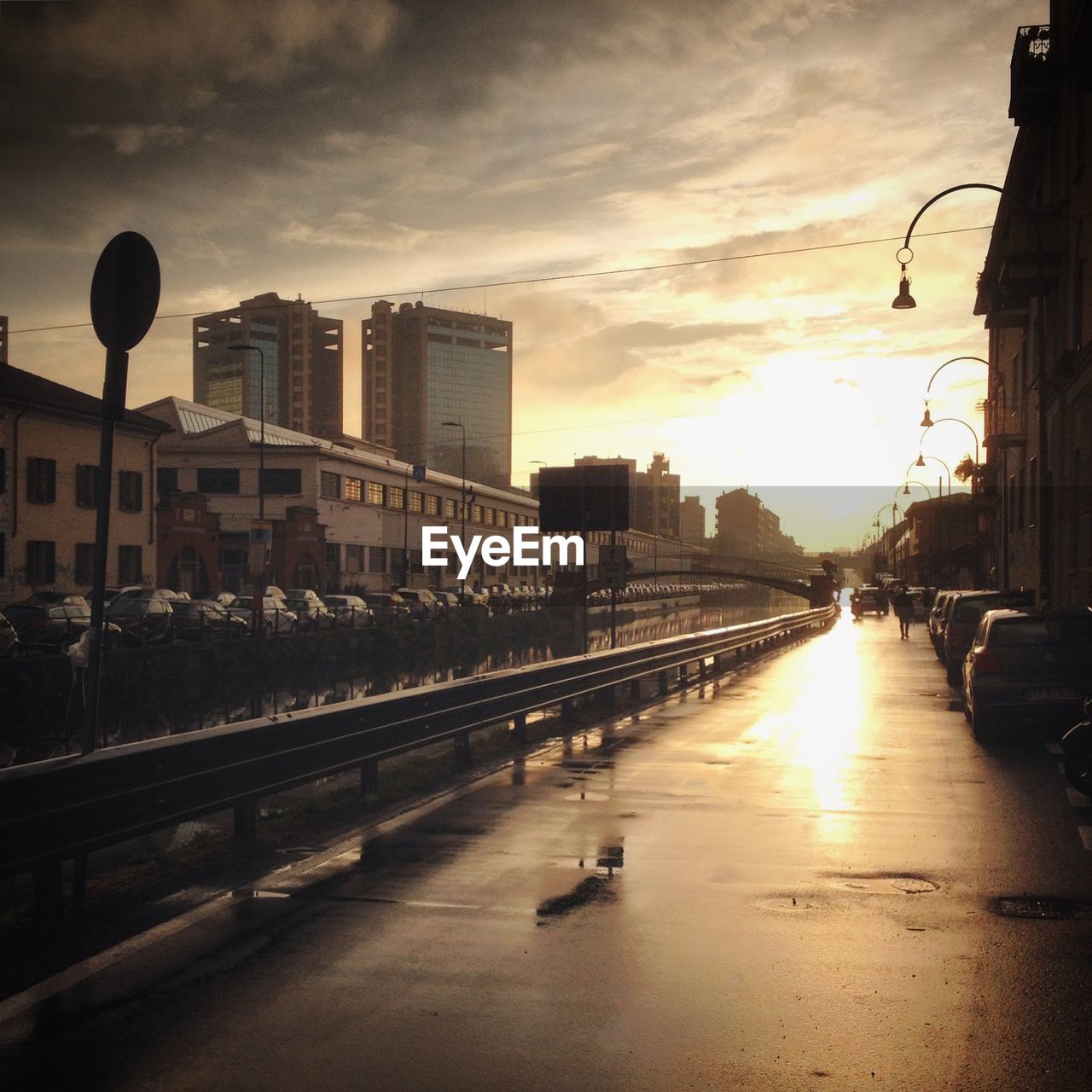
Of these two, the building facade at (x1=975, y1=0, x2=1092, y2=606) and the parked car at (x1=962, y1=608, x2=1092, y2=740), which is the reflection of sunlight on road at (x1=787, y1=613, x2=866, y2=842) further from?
the building facade at (x1=975, y1=0, x2=1092, y2=606)

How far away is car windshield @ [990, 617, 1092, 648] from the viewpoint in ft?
47.7

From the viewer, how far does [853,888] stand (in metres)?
7.37

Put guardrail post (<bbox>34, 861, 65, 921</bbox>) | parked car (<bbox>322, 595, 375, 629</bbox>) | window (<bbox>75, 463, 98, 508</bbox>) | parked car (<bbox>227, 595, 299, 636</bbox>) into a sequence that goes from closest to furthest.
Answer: guardrail post (<bbox>34, 861, 65, 921</bbox>), parked car (<bbox>227, 595, 299, 636</bbox>), parked car (<bbox>322, 595, 375, 629</bbox>), window (<bbox>75, 463, 98, 508</bbox>)

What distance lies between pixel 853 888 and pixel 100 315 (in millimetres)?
5609

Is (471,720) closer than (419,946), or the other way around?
(419,946)

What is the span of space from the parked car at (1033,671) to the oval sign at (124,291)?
34.7ft

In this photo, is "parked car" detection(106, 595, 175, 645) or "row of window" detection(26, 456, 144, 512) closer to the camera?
"parked car" detection(106, 595, 175, 645)

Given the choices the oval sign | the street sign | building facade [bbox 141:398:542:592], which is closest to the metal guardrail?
the oval sign

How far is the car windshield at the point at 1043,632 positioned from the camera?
14547 mm

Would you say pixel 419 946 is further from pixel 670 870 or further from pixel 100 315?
pixel 100 315

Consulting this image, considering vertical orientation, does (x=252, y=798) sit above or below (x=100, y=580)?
below

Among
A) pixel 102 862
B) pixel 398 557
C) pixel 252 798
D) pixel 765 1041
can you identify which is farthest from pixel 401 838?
pixel 398 557

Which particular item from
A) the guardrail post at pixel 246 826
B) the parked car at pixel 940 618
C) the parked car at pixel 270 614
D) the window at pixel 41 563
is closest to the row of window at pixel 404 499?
the parked car at pixel 270 614
